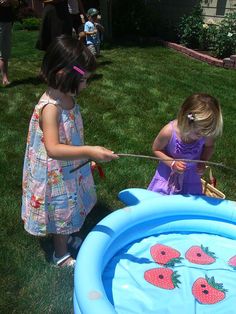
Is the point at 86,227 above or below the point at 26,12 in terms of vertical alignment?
above

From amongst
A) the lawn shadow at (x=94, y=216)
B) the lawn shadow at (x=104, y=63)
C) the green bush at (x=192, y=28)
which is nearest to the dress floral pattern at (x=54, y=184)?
the lawn shadow at (x=94, y=216)

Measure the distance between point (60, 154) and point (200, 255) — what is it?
982mm

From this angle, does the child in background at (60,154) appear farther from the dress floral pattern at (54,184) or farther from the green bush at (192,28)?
the green bush at (192,28)

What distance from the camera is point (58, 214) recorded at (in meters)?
2.18

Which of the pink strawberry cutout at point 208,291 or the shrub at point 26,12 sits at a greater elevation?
the pink strawberry cutout at point 208,291

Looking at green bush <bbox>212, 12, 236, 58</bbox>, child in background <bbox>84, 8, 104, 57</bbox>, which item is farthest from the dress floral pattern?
green bush <bbox>212, 12, 236, 58</bbox>

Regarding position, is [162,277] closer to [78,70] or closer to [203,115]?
[203,115]

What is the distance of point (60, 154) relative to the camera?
74.1 inches

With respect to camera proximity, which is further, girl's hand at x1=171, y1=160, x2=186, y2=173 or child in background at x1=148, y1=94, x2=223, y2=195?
girl's hand at x1=171, y1=160, x2=186, y2=173

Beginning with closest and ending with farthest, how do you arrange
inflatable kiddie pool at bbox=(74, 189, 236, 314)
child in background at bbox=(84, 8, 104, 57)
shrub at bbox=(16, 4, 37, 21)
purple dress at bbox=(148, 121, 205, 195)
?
inflatable kiddie pool at bbox=(74, 189, 236, 314)
purple dress at bbox=(148, 121, 205, 195)
child in background at bbox=(84, 8, 104, 57)
shrub at bbox=(16, 4, 37, 21)

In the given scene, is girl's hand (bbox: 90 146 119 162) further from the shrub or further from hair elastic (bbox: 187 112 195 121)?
the shrub

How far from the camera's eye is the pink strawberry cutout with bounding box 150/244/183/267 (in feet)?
7.44

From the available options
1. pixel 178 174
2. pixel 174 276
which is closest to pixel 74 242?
pixel 174 276

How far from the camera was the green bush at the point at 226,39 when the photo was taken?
7.04 metres
